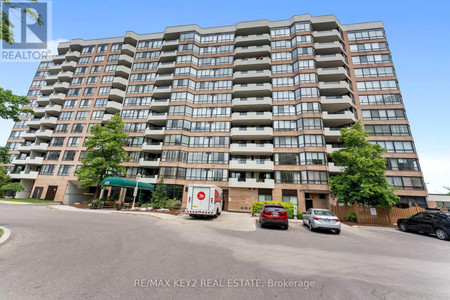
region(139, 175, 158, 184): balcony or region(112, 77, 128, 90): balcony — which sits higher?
region(112, 77, 128, 90): balcony

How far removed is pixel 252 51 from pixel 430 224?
37248 mm

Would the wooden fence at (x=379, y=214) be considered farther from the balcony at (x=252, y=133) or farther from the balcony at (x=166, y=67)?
the balcony at (x=166, y=67)

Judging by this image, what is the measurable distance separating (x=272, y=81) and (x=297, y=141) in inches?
525

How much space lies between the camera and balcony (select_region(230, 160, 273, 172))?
3039cm

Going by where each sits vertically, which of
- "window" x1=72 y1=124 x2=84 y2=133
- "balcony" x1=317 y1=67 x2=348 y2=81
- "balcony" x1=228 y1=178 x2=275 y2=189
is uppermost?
"balcony" x1=317 y1=67 x2=348 y2=81

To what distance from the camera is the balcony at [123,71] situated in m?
42.6

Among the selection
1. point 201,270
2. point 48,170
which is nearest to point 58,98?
point 48,170

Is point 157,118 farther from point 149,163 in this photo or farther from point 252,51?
point 252,51

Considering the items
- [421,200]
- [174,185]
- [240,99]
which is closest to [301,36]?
[240,99]

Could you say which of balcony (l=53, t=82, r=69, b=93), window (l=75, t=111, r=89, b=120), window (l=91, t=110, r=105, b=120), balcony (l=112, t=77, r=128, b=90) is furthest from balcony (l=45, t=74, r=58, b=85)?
balcony (l=112, t=77, r=128, b=90)

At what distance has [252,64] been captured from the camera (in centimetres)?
3741

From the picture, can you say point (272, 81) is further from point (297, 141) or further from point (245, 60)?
point (297, 141)

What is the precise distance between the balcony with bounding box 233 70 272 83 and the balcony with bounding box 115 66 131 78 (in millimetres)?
25993

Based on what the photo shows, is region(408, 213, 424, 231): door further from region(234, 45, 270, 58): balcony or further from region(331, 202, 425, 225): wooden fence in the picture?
→ region(234, 45, 270, 58): balcony
